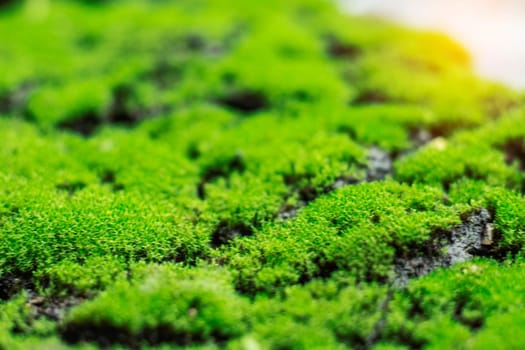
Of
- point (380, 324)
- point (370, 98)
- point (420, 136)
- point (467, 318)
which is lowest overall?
point (380, 324)

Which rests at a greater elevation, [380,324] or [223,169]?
[223,169]

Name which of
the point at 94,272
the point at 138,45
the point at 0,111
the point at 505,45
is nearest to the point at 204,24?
the point at 138,45

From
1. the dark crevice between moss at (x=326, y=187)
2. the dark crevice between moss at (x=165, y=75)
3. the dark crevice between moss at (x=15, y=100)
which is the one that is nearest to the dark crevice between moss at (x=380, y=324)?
the dark crevice between moss at (x=326, y=187)

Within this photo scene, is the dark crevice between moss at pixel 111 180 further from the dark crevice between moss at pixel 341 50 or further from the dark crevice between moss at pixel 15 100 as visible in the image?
the dark crevice between moss at pixel 341 50

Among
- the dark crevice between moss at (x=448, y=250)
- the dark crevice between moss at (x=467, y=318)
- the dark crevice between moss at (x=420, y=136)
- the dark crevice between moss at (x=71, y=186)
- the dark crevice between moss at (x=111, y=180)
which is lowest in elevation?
the dark crevice between moss at (x=467, y=318)

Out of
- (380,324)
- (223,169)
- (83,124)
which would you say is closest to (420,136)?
(223,169)

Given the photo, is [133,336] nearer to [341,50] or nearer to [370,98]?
[370,98]

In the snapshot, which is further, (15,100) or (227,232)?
(15,100)
